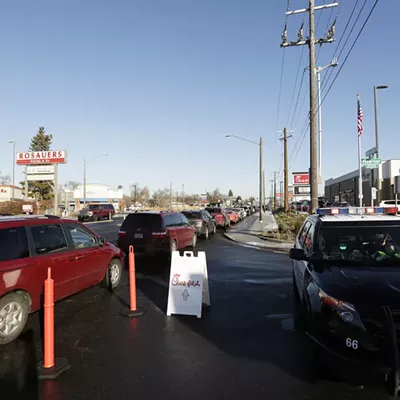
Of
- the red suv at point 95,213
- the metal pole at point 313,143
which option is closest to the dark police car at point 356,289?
the metal pole at point 313,143

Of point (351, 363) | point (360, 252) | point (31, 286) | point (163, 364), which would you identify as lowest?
point (163, 364)

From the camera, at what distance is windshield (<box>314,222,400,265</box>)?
4.76 m

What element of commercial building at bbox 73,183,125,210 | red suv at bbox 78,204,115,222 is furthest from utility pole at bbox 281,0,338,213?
commercial building at bbox 73,183,125,210

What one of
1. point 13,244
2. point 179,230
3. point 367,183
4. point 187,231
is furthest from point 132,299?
point 367,183

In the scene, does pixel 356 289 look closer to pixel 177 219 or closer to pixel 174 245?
pixel 174 245

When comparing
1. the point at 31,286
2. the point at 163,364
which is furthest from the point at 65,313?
the point at 163,364

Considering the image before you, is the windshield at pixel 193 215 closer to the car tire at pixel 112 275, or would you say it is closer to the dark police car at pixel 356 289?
the car tire at pixel 112 275

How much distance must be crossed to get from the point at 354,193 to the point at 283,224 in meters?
52.9

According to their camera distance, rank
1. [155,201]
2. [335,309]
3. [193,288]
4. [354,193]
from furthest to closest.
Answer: [155,201] < [354,193] < [193,288] < [335,309]

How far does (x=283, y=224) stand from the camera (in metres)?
18.7

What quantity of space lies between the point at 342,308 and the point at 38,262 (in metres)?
4.18

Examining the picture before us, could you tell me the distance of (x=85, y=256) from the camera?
663 centimetres

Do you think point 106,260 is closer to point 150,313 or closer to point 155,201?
point 150,313

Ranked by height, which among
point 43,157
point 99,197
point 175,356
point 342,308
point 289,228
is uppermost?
point 43,157
